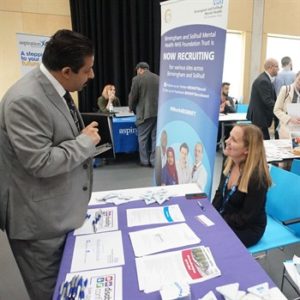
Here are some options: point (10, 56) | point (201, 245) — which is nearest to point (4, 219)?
point (201, 245)

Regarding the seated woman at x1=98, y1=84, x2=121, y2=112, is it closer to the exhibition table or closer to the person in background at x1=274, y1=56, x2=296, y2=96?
the person in background at x1=274, y1=56, x2=296, y2=96

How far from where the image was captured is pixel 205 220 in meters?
1.40

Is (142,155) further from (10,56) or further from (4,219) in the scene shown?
(4,219)

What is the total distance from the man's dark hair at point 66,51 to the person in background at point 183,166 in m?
1.37

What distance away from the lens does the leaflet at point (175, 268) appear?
101cm

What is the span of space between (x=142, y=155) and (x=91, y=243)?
11.2ft

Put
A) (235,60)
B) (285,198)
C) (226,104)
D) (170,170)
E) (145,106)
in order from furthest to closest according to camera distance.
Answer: (235,60) < (226,104) < (145,106) < (170,170) < (285,198)

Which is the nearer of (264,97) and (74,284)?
(74,284)

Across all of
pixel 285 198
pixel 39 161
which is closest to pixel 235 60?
pixel 285 198

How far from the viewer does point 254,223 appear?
171 cm

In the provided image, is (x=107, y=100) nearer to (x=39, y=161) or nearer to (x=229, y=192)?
(x=229, y=192)

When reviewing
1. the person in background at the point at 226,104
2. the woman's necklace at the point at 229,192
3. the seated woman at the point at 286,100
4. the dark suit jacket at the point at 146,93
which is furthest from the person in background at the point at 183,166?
the person in background at the point at 226,104

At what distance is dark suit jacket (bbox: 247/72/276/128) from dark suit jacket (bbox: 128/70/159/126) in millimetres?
1358

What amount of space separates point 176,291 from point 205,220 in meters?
0.53
